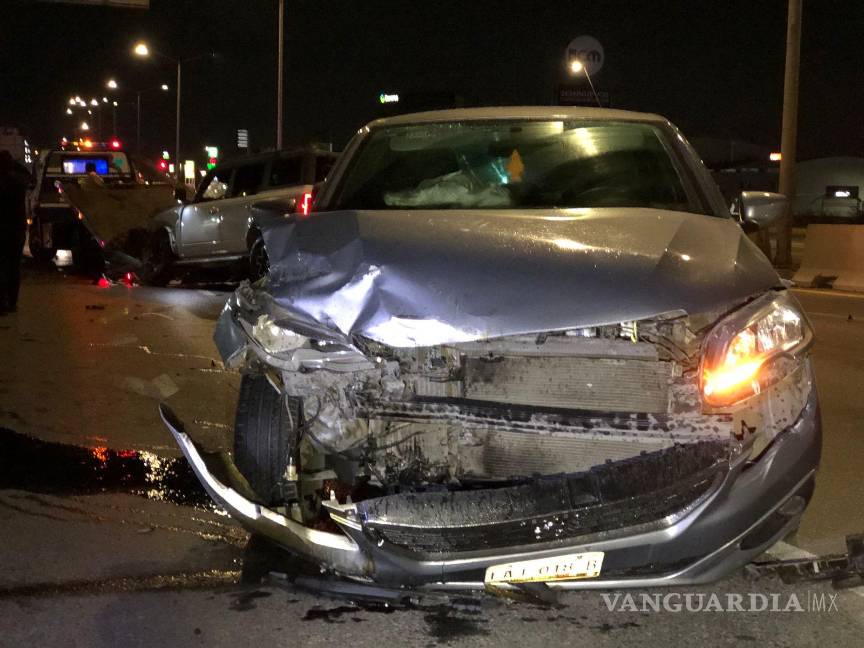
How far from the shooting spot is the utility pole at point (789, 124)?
18.5 meters

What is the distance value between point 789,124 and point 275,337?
56.5 feet

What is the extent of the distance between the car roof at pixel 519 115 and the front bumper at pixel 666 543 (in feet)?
8.75

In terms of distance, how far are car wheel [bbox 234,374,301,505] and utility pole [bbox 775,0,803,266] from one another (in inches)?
634

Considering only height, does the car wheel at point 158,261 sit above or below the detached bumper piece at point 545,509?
below

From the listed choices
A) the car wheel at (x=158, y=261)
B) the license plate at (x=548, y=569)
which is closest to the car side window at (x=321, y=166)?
the car wheel at (x=158, y=261)

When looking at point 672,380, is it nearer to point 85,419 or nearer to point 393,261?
point 393,261

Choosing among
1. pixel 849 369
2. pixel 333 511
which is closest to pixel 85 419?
pixel 333 511

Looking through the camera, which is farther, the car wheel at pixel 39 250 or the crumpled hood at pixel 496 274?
the car wheel at pixel 39 250

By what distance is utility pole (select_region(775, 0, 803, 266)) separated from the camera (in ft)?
60.8

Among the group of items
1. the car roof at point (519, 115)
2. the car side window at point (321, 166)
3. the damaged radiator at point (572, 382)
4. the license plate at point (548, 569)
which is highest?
the car roof at point (519, 115)

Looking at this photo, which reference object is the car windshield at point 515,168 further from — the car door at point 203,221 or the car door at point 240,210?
the car door at point 203,221

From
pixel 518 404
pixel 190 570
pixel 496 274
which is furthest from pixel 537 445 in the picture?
pixel 190 570

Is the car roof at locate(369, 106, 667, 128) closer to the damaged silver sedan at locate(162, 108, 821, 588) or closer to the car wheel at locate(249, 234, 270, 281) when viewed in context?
the car wheel at locate(249, 234, 270, 281)

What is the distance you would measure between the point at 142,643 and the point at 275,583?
25.4 inches
